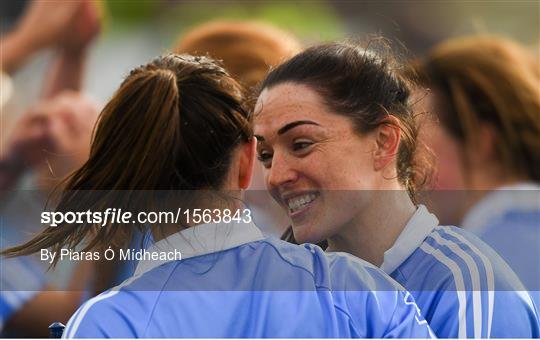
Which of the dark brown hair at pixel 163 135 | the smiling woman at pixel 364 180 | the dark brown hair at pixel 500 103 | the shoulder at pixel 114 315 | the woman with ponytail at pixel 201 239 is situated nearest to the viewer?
the shoulder at pixel 114 315

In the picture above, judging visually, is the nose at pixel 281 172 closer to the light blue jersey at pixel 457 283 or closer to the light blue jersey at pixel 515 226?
the light blue jersey at pixel 457 283

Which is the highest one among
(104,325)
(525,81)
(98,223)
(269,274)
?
(525,81)

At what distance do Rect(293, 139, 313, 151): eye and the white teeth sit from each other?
0.11 meters

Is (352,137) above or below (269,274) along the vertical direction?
above

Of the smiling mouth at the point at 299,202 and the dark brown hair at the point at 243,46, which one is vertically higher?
the dark brown hair at the point at 243,46

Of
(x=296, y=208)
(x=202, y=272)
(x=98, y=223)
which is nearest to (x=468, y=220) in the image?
(x=296, y=208)

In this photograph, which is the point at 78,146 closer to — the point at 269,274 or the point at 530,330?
the point at 269,274

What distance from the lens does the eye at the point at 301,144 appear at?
2.38m

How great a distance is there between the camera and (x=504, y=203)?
114 inches

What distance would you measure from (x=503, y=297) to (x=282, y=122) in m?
0.62

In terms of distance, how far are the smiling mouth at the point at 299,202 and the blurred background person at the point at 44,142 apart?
48cm

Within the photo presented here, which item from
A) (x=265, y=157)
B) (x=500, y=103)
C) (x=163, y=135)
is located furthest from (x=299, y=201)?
(x=500, y=103)

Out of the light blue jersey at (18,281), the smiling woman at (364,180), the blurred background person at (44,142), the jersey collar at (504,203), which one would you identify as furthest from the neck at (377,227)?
the light blue jersey at (18,281)

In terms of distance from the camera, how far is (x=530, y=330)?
2348 mm
